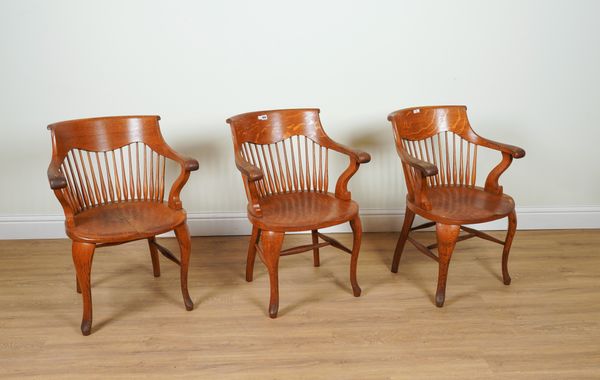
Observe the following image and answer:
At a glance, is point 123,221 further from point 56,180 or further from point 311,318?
point 311,318

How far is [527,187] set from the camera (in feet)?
11.5

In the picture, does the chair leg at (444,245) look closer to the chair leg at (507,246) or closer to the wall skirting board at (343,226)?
the chair leg at (507,246)

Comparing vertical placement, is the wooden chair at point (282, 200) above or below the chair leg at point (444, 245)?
above

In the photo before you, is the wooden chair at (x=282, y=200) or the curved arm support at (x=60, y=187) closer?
the curved arm support at (x=60, y=187)

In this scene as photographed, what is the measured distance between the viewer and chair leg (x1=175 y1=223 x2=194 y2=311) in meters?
2.42

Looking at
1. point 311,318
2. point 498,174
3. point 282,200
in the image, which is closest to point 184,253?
point 282,200

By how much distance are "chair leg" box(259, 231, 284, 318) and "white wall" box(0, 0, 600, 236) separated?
1096 millimetres

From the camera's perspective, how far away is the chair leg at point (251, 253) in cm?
268

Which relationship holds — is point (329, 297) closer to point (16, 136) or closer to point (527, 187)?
point (527, 187)

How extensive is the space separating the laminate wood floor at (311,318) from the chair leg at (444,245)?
0.11 meters

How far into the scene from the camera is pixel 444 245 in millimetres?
2467

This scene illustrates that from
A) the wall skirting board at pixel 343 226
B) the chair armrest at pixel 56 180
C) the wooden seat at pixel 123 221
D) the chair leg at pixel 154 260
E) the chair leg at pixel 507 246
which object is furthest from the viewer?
the wall skirting board at pixel 343 226

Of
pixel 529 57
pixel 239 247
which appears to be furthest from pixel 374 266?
pixel 529 57

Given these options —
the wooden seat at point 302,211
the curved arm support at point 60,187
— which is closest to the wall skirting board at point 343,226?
the wooden seat at point 302,211
